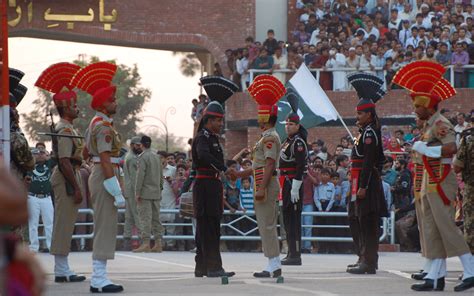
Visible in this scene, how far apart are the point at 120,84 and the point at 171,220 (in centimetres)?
4596

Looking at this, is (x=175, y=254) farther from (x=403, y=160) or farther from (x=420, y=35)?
(x=420, y=35)

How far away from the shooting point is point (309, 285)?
40.4 feet

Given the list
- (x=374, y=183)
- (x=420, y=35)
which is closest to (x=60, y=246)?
(x=374, y=183)

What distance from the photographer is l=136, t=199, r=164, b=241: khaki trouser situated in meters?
21.0

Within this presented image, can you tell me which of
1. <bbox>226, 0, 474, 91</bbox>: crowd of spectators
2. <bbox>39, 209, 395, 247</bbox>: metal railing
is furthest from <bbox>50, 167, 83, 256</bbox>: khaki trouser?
<bbox>226, 0, 474, 91</bbox>: crowd of spectators

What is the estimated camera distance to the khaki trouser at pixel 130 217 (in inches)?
850

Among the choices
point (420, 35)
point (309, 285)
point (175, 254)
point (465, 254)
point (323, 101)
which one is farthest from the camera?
point (420, 35)

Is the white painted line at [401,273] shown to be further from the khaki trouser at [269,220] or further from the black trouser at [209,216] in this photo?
the black trouser at [209,216]

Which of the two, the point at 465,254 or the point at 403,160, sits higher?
the point at 403,160

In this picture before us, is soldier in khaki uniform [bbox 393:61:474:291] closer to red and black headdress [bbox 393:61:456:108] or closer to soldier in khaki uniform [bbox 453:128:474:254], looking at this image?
soldier in khaki uniform [bbox 453:128:474:254]

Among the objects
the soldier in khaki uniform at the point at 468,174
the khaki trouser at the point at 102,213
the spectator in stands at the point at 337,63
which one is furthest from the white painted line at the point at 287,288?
the spectator in stands at the point at 337,63

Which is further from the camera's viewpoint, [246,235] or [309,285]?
[246,235]

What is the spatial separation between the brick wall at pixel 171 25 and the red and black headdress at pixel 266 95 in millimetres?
19411

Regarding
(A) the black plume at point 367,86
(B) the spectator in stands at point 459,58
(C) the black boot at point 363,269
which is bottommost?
(C) the black boot at point 363,269
